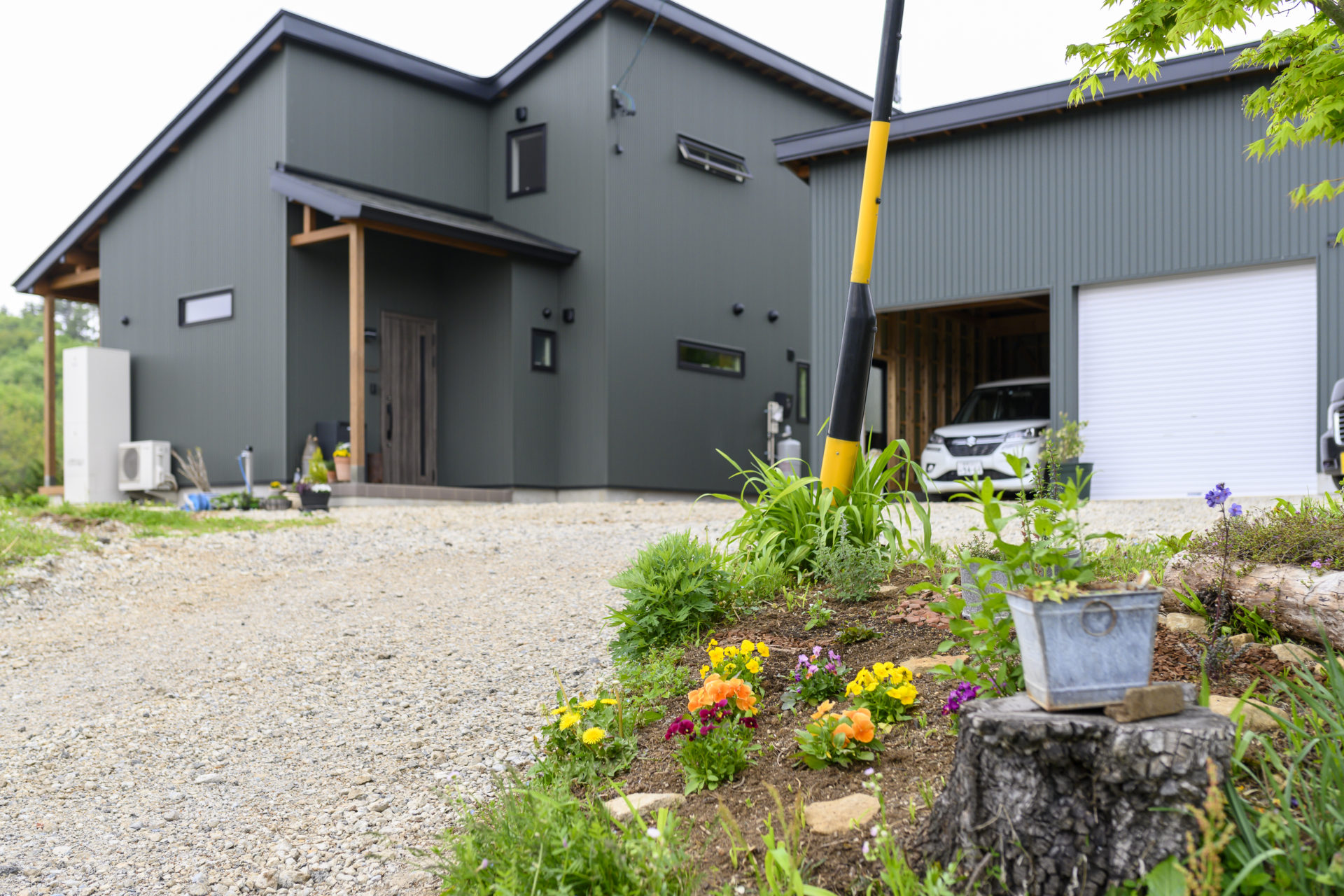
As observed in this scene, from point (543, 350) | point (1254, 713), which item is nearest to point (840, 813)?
point (1254, 713)

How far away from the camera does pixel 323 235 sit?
12.5 meters

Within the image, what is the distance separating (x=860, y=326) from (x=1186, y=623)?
5.52ft

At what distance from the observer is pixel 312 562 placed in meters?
7.21

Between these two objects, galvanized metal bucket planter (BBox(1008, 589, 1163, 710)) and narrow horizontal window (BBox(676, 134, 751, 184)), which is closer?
galvanized metal bucket planter (BBox(1008, 589, 1163, 710))

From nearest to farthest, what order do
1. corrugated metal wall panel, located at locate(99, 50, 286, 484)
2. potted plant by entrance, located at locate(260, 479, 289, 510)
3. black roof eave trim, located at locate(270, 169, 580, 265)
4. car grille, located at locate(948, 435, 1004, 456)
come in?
1. car grille, located at locate(948, 435, 1004, 456)
2. potted plant by entrance, located at locate(260, 479, 289, 510)
3. black roof eave trim, located at locate(270, 169, 580, 265)
4. corrugated metal wall panel, located at locate(99, 50, 286, 484)

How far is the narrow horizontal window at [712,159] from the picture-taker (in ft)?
50.1

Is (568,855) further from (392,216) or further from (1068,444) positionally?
(392,216)

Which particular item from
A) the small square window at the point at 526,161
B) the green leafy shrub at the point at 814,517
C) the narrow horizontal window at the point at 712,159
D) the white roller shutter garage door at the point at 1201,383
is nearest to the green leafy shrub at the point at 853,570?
the green leafy shrub at the point at 814,517

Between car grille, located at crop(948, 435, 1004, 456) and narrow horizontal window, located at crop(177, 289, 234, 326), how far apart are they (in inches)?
375

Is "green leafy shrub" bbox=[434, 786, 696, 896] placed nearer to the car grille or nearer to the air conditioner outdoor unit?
the car grille

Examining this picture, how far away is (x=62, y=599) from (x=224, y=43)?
35.7ft

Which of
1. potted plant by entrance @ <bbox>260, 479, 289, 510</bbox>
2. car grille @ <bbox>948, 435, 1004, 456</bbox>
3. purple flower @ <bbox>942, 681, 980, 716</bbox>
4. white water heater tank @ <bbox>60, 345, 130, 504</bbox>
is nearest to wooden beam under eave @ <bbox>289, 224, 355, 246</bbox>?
potted plant by entrance @ <bbox>260, 479, 289, 510</bbox>

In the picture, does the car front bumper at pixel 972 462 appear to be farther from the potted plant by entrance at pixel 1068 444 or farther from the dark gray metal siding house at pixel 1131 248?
the dark gray metal siding house at pixel 1131 248

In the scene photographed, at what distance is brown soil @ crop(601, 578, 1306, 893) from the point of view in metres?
2.20
